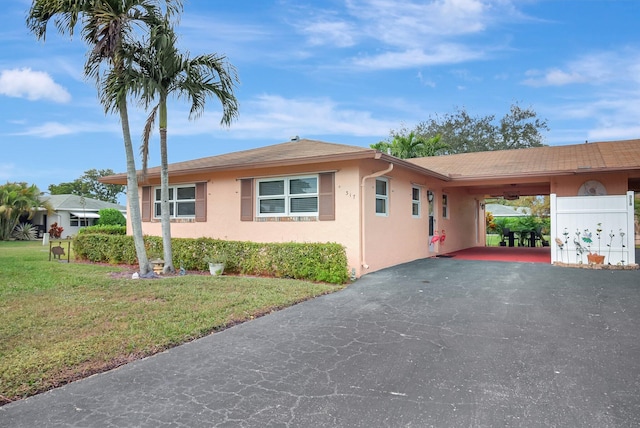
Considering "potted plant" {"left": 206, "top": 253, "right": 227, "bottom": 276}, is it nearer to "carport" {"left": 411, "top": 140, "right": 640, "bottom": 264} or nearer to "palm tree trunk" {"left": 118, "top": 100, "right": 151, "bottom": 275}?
"palm tree trunk" {"left": 118, "top": 100, "right": 151, "bottom": 275}

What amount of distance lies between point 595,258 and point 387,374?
933cm

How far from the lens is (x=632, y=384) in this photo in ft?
11.3

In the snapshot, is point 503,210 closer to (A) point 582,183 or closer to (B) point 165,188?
(A) point 582,183

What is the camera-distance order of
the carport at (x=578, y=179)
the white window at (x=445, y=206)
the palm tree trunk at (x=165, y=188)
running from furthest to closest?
the white window at (x=445, y=206)
the carport at (x=578, y=179)
the palm tree trunk at (x=165, y=188)

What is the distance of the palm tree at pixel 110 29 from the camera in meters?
8.45

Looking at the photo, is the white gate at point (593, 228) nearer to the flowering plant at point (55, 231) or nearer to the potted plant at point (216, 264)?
the potted plant at point (216, 264)

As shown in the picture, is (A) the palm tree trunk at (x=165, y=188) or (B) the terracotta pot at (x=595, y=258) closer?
(A) the palm tree trunk at (x=165, y=188)

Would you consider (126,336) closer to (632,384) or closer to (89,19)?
(632,384)

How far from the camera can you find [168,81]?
9.80m

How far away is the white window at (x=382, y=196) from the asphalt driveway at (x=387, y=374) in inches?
154

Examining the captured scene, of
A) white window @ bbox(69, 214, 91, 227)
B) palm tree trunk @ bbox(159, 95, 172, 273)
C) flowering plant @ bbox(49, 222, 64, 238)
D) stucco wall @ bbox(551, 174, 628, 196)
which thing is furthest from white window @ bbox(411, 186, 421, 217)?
white window @ bbox(69, 214, 91, 227)

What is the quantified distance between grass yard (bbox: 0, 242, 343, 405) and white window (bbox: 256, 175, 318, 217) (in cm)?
239

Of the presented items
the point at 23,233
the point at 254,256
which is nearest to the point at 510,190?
the point at 254,256

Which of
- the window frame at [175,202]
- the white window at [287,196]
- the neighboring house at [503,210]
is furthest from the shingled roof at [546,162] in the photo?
the neighboring house at [503,210]
